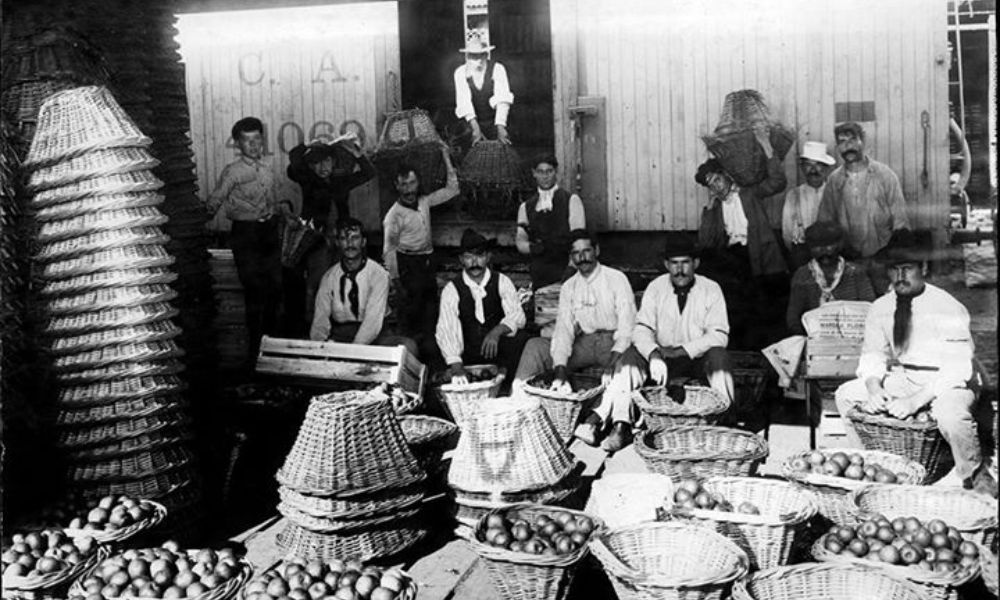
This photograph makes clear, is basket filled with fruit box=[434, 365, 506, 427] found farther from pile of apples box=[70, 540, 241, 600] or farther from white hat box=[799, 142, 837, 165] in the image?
white hat box=[799, 142, 837, 165]

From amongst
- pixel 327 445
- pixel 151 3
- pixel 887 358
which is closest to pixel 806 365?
pixel 887 358

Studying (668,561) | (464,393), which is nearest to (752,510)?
(668,561)

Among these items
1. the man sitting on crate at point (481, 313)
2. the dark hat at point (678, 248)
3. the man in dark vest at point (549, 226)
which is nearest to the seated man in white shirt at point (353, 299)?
the man sitting on crate at point (481, 313)

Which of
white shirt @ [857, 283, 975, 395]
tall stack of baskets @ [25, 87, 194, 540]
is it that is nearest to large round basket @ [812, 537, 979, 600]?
white shirt @ [857, 283, 975, 395]

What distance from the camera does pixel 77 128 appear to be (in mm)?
6113

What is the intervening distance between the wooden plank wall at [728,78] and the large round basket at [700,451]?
13.9 feet

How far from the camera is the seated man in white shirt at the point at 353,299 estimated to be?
30.3 feet

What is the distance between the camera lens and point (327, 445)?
240 inches

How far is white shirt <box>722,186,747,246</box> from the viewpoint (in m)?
9.83

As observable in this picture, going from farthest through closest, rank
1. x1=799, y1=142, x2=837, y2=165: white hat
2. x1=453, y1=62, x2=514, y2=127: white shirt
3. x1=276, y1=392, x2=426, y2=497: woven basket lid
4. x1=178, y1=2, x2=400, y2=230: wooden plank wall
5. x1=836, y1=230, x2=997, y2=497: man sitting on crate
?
1. x1=178, y1=2, x2=400, y2=230: wooden plank wall
2. x1=453, y1=62, x2=514, y2=127: white shirt
3. x1=799, y1=142, x2=837, y2=165: white hat
4. x1=836, y1=230, x2=997, y2=497: man sitting on crate
5. x1=276, y1=392, x2=426, y2=497: woven basket lid

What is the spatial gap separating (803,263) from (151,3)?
629cm

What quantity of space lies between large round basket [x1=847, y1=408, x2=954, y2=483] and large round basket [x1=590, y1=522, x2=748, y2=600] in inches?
88.4

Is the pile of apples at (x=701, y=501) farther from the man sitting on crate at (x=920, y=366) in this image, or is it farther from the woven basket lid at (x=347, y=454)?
the man sitting on crate at (x=920, y=366)

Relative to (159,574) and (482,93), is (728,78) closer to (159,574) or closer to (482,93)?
(482,93)
